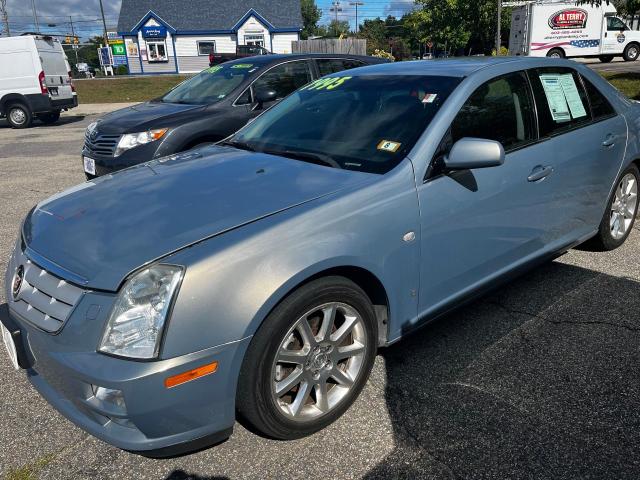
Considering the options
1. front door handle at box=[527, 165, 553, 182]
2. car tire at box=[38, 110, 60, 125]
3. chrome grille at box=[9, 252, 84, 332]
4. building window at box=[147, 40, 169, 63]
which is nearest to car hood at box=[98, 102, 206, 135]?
chrome grille at box=[9, 252, 84, 332]

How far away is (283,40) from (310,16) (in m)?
55.6

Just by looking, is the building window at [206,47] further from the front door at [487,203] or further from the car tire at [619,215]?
the front door at [487,203]

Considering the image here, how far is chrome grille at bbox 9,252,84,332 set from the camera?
2.11 metres

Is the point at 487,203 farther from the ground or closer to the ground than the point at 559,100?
closer to the ground

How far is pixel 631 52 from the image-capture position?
28562 mm

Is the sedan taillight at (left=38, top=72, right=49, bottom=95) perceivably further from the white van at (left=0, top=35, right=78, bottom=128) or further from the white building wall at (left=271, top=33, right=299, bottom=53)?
the white building wall at (left=271, top=33, right=299, bottom=53)

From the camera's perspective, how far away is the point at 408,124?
2924 mm

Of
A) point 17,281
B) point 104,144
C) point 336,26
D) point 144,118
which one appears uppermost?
point 336,26

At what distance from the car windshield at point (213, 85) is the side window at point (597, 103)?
13.4ft

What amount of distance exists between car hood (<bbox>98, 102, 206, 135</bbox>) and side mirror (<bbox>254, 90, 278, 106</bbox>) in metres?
0.69

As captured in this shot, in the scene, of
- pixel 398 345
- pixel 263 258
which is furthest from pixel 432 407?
pixel 263 258

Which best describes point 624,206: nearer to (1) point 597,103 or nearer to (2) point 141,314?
(1) point 597,103

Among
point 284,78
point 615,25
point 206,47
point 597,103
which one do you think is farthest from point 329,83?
point 206,47

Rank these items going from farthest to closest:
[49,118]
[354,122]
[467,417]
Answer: [49,118]
[354,122]
[467,417]
